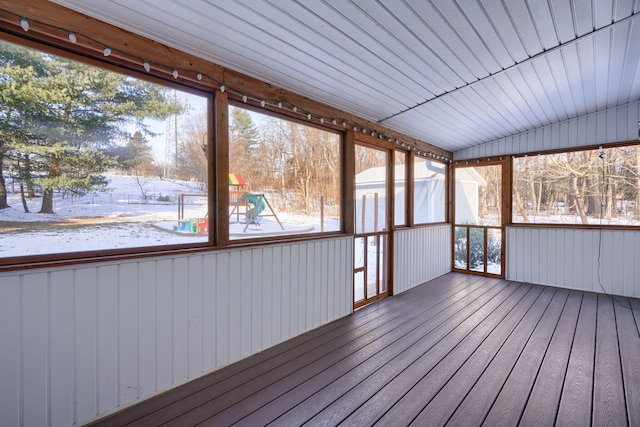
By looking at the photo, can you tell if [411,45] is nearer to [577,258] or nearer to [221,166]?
[221,166]

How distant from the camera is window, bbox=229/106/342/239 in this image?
2564 mm

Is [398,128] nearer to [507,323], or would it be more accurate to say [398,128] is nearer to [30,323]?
[507,323]

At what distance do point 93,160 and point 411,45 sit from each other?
239 centimetres

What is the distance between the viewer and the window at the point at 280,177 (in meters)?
2.56

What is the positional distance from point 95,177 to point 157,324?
1054 mm

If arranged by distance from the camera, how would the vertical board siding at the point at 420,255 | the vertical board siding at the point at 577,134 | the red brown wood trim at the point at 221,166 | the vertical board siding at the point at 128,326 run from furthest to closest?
the vertical board siding at the point at 420,255 < the vertical board siding at the point at 577,134 < the red brown wood trim at the point at 221,166 < the vertical board siding at the point at 128,326

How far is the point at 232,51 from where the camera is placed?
6.95 ft

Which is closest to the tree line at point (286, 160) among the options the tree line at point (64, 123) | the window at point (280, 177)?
the window at point (280, 177)

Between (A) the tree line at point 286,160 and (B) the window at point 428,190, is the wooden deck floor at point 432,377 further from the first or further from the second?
(B) the window at point 428,190

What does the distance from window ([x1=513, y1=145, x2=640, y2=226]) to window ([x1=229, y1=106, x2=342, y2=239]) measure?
365cm

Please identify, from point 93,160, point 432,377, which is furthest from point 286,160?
point 432,377

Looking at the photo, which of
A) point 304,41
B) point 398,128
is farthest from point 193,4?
point 398,128

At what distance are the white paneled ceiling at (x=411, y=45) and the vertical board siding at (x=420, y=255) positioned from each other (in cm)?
191

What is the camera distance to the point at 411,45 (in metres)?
Result: 2.27
